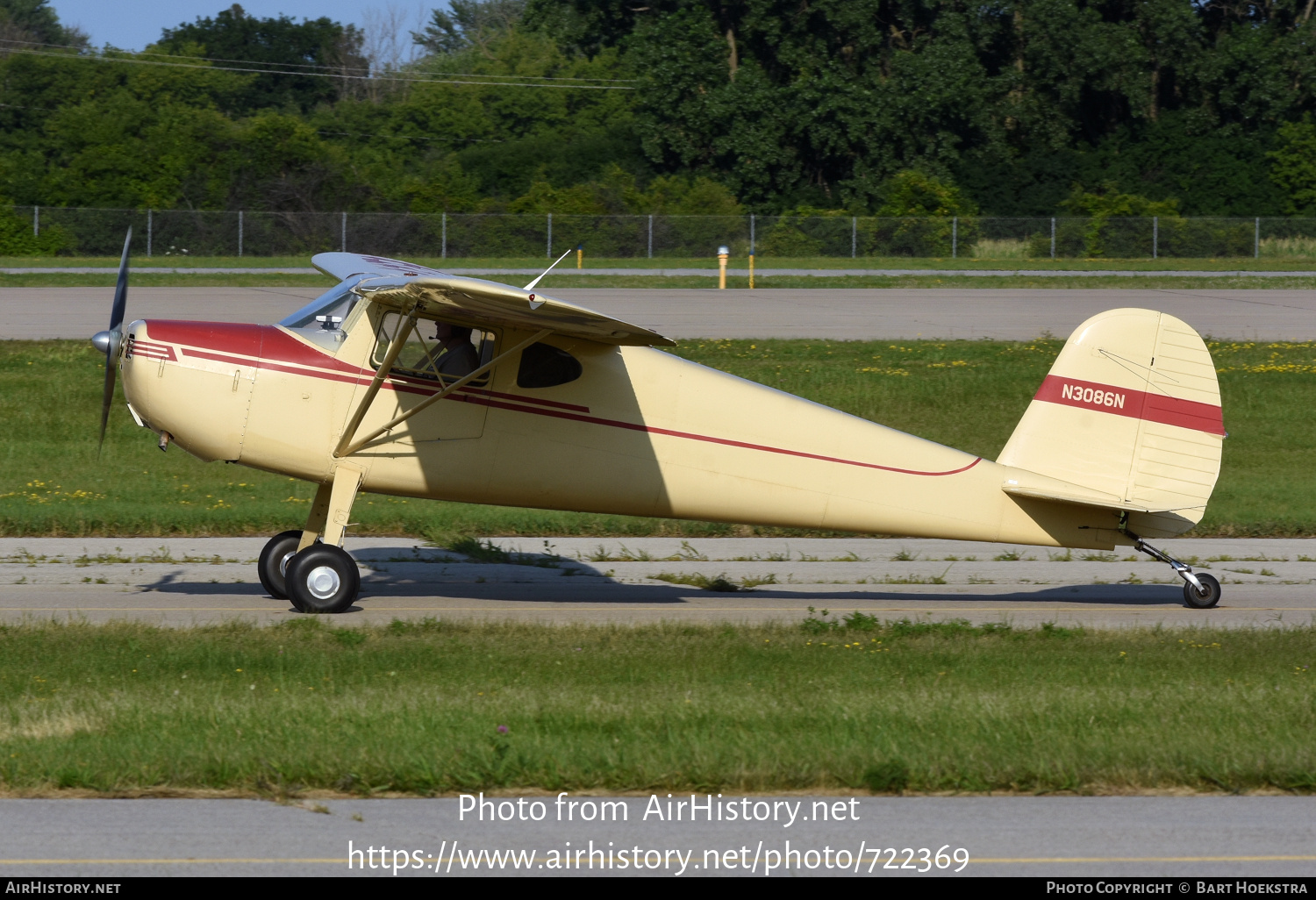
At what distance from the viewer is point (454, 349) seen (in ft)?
36.2

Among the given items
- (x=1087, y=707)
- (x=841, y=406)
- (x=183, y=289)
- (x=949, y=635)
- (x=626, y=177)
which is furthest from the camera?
(x=626, y=177)

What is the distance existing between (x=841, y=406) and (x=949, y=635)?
1147 centimetres

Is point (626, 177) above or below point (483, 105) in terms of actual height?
below

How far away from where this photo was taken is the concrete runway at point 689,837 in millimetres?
5570

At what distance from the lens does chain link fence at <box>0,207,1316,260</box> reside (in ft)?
157

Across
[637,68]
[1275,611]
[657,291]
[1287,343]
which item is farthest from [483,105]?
[1275,611]

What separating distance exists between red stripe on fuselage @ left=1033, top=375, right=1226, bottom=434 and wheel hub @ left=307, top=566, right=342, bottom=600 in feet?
19.5

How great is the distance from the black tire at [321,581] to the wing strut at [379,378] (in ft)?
2.91

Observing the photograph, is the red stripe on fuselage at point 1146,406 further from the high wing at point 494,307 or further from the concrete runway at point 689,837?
the concrete runway at point 689,837

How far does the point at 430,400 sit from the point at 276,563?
218 centimetres

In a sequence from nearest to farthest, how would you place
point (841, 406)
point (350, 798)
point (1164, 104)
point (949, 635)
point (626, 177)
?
point (350, 798), point (949, 635), point (841, 406), point (626, 177), point (1164, 104)

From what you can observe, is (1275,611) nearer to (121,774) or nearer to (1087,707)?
(1087,707)

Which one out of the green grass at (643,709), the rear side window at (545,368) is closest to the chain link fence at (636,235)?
the rear side window at (545,368)

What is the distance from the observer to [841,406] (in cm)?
2178
